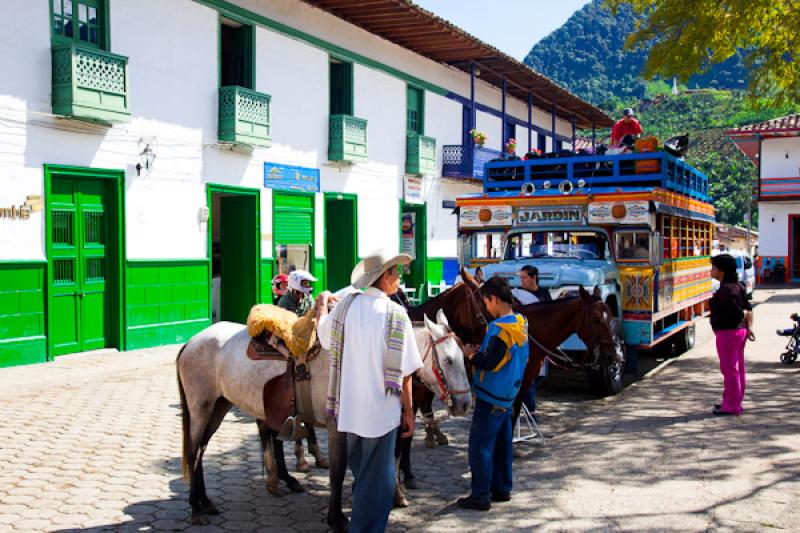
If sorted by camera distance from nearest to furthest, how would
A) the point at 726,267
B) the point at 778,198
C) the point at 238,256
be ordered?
the point at 726,267 < the point at 238,256 < the point at 778,198

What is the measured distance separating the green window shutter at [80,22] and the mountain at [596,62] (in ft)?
398

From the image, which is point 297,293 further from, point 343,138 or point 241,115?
point 343,138

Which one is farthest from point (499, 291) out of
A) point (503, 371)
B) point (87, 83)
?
point (87, 83)

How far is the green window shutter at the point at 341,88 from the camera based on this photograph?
62.6 feet

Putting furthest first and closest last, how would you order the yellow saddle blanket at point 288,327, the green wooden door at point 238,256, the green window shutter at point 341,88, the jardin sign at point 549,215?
the green window shutter at point 341,88 → the green wooden door at point 238,256 → the jardin sign at point 549,215 → the yellow saddle blanket at point 288,327

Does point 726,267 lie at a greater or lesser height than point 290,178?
lesser

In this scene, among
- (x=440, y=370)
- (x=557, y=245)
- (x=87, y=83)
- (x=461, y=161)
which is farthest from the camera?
(x=461, y=161)

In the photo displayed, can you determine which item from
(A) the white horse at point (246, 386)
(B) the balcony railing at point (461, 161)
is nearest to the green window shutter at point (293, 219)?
(B) the balcony railing at point (461, 161)

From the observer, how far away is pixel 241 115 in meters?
15.2

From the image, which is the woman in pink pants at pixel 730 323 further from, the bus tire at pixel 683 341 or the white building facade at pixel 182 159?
the white building facade at pixel 182 159

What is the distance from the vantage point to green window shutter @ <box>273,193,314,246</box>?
55.5 feet

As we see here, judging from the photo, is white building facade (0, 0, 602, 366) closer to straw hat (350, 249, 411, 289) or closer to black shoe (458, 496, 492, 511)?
black shoe (458, 496, 492, 511)

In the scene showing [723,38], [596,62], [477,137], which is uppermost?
[596,62]

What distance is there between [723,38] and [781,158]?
28.6 metres
